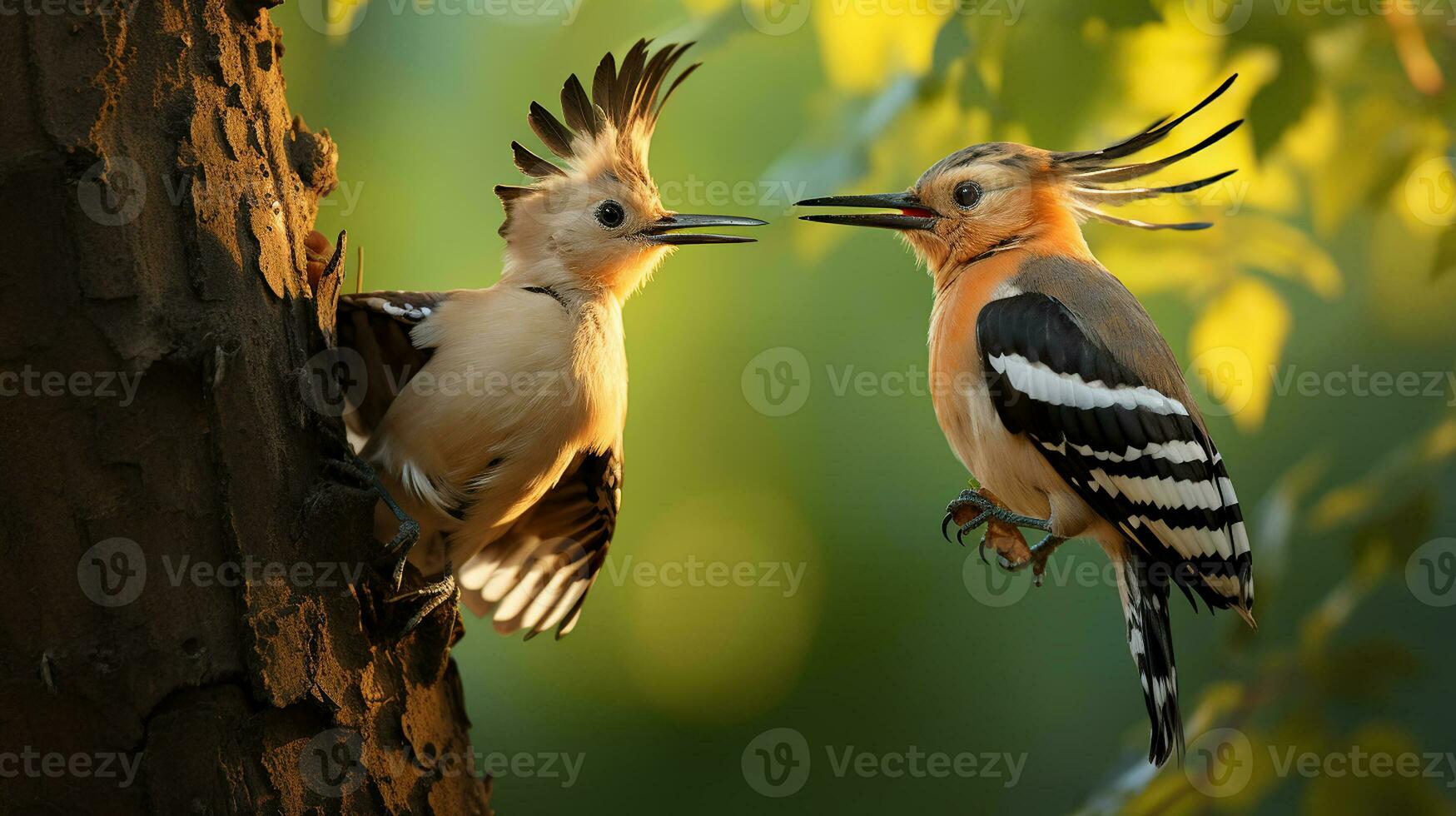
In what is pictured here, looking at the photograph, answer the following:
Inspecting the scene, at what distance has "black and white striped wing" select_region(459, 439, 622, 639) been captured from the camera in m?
1.79

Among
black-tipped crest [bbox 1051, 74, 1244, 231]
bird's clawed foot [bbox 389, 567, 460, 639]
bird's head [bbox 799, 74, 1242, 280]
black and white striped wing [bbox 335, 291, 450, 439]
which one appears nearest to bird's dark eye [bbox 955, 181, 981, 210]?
bird's head [bbox 799, 74, 1242, 280]

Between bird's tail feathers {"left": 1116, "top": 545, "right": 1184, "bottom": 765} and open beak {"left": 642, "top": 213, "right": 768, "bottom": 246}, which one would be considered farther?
open beak {"left": 642, "top": 213, "right": 768, "bottom": 246}

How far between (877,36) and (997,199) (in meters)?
0.44

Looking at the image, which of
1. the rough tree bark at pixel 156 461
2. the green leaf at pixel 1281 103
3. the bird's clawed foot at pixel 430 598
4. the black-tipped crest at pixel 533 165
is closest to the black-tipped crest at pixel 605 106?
the black-tipped crest at pixel 533 165

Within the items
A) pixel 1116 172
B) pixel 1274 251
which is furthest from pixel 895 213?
pixel 1274 251

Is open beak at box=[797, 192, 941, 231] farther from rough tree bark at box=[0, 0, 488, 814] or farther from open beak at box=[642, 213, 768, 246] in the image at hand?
rough tree bark at box=[0, 0, 488, 814]

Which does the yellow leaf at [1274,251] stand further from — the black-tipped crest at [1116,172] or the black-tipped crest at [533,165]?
the black-tipped crest at [533,165]

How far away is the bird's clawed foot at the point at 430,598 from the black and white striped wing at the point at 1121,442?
796 mm

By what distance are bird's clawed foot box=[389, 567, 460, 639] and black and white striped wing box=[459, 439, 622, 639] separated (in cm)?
29

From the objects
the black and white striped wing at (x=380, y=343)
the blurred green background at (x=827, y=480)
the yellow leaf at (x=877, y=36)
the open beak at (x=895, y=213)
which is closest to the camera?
the black and white striped wing at (x=380, y=343)

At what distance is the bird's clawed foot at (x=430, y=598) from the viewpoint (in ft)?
4.55

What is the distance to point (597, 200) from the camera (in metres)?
1.77

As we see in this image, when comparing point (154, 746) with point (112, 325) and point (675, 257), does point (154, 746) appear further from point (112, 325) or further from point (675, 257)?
point (675, 257)

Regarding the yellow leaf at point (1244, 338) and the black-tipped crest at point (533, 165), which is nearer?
the black-tipped crest at point (533, 165)
